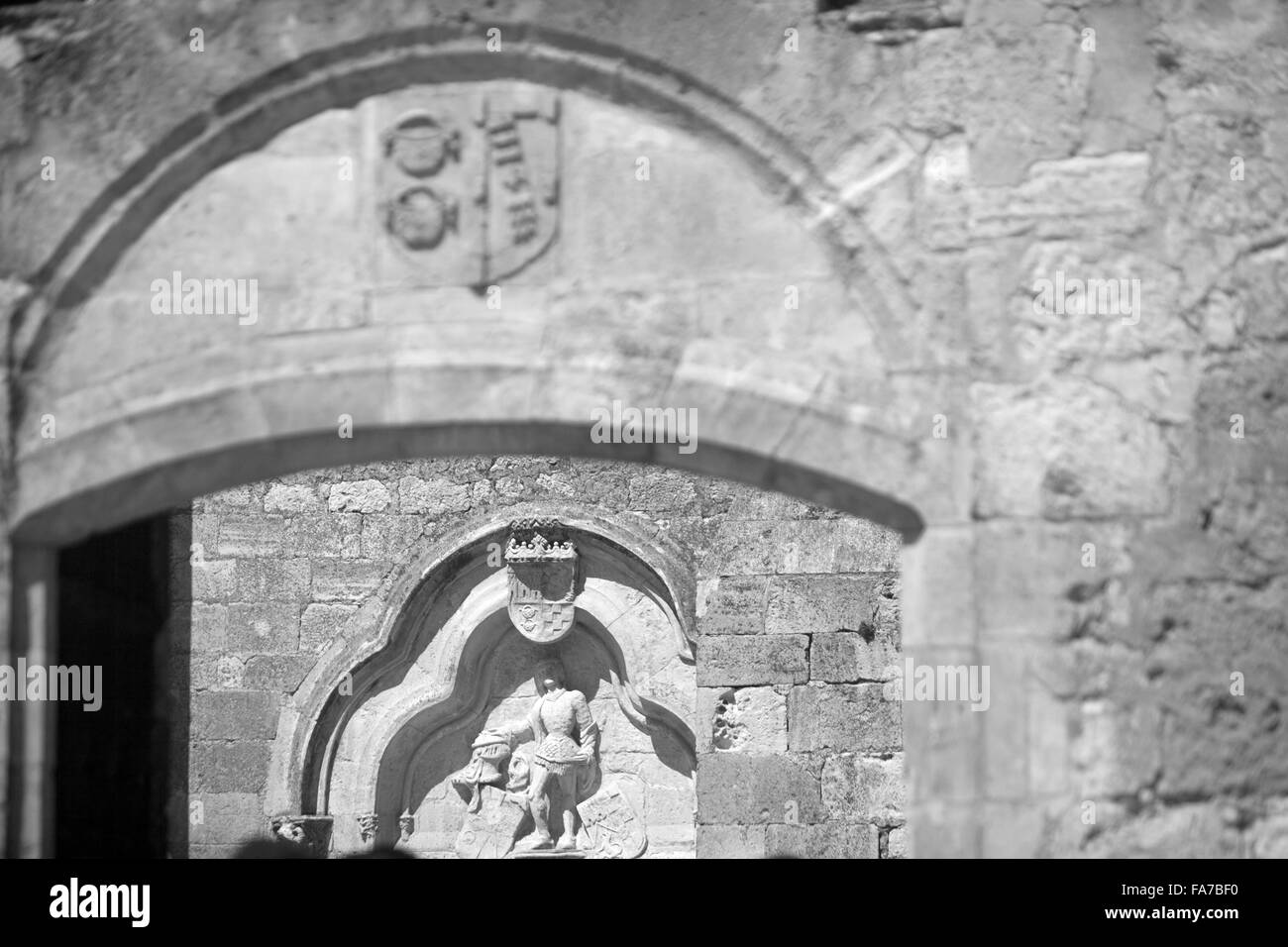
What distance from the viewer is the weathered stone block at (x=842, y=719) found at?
29.9 feet

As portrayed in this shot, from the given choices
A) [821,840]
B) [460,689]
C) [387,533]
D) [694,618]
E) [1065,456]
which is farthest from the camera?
[387,533]

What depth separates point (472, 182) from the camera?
471 cm

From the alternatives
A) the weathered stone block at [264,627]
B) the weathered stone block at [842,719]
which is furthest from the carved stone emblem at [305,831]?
the weathered stone block at [842,719]

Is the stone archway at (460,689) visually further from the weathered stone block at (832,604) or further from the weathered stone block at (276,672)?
the weathered stone block at (832,604)

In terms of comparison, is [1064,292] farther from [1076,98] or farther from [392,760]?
[392,760]

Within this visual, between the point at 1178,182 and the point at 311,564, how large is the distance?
6553 mm

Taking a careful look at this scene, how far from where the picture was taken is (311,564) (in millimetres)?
10406

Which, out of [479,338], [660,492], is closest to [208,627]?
[660,492]

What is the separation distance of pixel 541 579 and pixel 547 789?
1.02 metres

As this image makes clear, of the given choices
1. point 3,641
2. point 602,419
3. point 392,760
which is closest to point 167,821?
point 392,760

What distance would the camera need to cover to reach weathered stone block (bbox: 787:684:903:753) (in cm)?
912

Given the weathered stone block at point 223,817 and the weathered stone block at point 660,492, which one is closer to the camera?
the weathered stone block at point 223,817

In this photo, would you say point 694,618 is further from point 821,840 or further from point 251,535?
point 251,535

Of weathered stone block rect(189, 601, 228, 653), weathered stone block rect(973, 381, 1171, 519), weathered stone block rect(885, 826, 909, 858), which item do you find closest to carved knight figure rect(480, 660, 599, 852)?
weathered stone block rect(189, 601, 228, 653)
